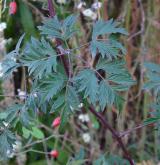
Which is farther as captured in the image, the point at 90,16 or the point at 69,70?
the point at 90,16

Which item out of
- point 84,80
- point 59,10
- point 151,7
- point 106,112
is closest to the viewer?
point 84,80

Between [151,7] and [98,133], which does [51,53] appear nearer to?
[151,7]

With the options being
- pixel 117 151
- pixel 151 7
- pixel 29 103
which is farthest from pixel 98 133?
pixel 29 103

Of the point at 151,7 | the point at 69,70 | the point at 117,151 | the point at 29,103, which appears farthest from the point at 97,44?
the point at 117,151

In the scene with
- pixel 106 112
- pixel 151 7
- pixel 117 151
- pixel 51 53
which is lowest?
pixel 117 151

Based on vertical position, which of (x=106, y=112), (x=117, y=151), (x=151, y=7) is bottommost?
(x=117, y=151)

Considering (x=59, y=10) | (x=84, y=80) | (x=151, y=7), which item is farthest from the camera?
(x=151, y=7)

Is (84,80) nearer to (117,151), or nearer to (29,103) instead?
(29,103)

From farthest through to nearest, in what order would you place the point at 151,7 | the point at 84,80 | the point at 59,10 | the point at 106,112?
the point at 106,112, the point at 151,7, the point at 59,10, the point at 84,80

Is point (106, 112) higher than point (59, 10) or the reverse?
the reverse
